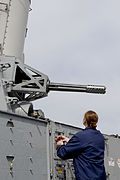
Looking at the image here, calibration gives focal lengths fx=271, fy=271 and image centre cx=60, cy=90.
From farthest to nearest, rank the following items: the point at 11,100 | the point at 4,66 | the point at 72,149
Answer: the point at 4,66 < the point at 11,100 < the point at 72,149

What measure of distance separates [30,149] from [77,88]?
3.61 metres

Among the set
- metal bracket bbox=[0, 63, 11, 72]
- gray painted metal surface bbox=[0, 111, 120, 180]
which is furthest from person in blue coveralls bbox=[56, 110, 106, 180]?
metal bracket bbox=[0, 63, 11, 72]

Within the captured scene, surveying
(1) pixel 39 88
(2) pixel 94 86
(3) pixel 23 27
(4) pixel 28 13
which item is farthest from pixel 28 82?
(4) pixel 28 13

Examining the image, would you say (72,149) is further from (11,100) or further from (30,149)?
(11,100)

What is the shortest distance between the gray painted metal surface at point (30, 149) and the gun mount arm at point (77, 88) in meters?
2.33

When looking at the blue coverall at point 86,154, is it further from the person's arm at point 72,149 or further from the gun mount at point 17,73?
the gun mount at point 17,73

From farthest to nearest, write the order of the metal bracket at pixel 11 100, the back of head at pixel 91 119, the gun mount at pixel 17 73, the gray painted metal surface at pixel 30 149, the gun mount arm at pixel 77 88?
1. the gun mount arm at pixel 77 88
2. the gun mount at pixel 17 73
3. the metal bracket at pixel 11 100
4. the gray painted metal surface at pixel 30 149
5. the back of head at pixel 91 119

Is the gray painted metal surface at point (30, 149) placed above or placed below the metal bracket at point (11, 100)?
below

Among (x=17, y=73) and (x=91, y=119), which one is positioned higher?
(x=17, y=73)

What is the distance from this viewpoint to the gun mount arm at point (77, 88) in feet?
22.9

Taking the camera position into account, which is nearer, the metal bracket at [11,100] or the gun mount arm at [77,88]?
the metal bracket at [11,100]

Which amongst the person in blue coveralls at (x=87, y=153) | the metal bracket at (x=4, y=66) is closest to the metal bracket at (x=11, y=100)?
the metal bracket at (x=4, y=66)

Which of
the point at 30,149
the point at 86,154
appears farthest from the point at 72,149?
the point at 30,149

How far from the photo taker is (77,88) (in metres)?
7.27
